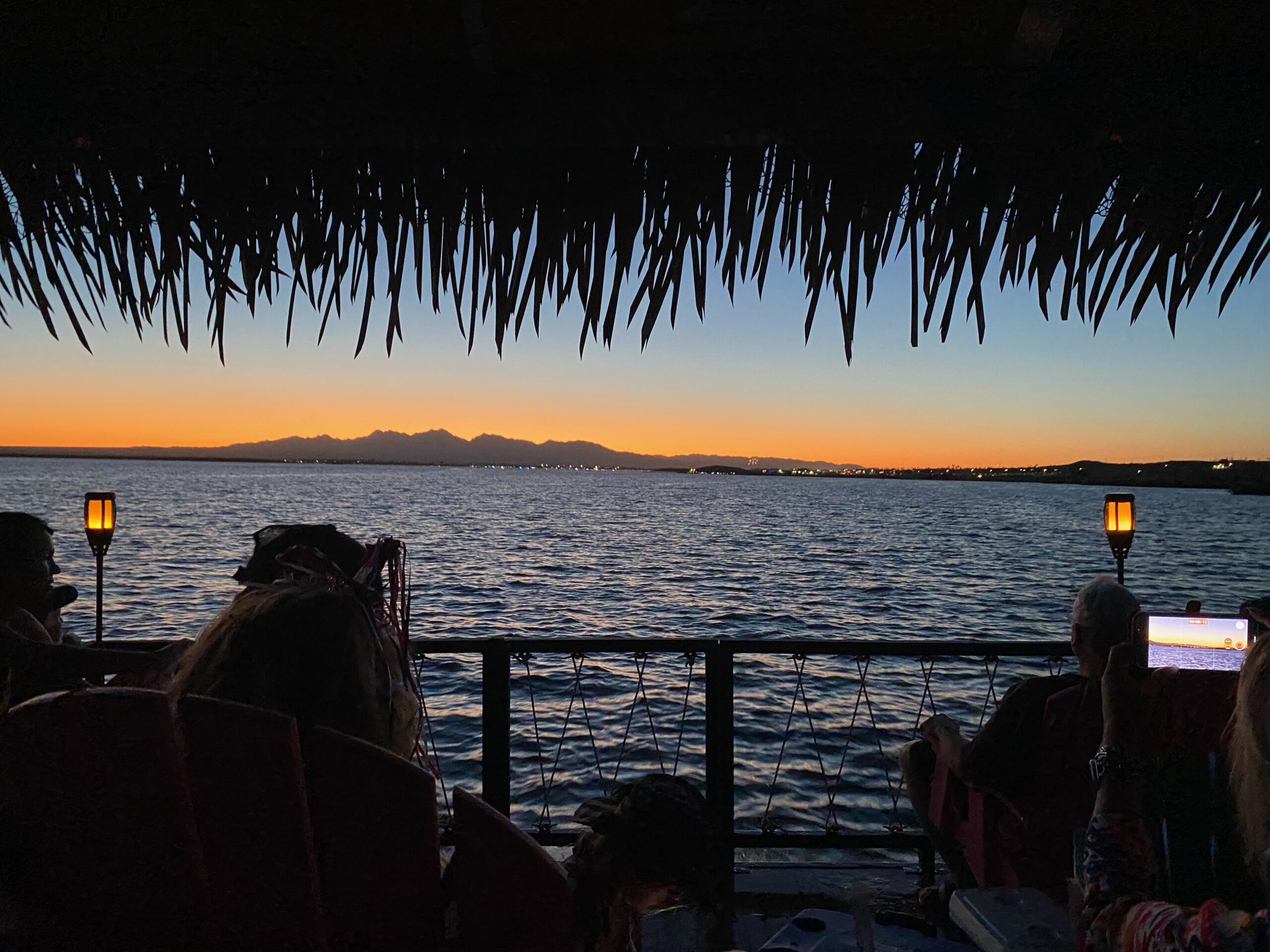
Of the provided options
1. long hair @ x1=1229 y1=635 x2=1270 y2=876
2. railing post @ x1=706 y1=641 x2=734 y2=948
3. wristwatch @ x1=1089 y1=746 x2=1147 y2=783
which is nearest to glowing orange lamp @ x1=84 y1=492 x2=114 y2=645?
railing post @ x1=706 y1=641 x2=734 y2=948

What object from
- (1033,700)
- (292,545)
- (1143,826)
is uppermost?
(292,545)

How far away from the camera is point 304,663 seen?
1150 millimetres

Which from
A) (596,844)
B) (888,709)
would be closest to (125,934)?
(596,844)

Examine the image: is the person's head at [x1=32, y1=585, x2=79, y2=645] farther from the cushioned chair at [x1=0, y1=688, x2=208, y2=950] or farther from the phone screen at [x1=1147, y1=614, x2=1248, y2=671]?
the phone screen at [x1=1147, y1=614, x2=1248, y2=671]

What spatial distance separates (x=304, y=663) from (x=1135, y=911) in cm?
168

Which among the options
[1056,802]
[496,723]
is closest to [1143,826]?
[1056,802]

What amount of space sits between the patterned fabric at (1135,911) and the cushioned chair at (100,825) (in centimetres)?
161

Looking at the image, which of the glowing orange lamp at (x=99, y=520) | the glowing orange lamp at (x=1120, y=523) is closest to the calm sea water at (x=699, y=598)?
the glowing orange lamp at (x=1120, y=523)

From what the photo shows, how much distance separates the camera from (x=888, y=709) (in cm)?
1444

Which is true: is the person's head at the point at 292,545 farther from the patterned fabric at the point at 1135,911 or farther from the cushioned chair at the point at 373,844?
the patterned fabric at the point at 1135,911

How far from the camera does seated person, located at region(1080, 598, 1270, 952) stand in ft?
4.63

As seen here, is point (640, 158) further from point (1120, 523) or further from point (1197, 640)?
point (1120, 523)

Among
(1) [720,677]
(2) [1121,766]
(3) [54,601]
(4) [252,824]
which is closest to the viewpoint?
(4) [252,824]

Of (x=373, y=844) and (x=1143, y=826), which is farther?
(x=1143, y=826)
